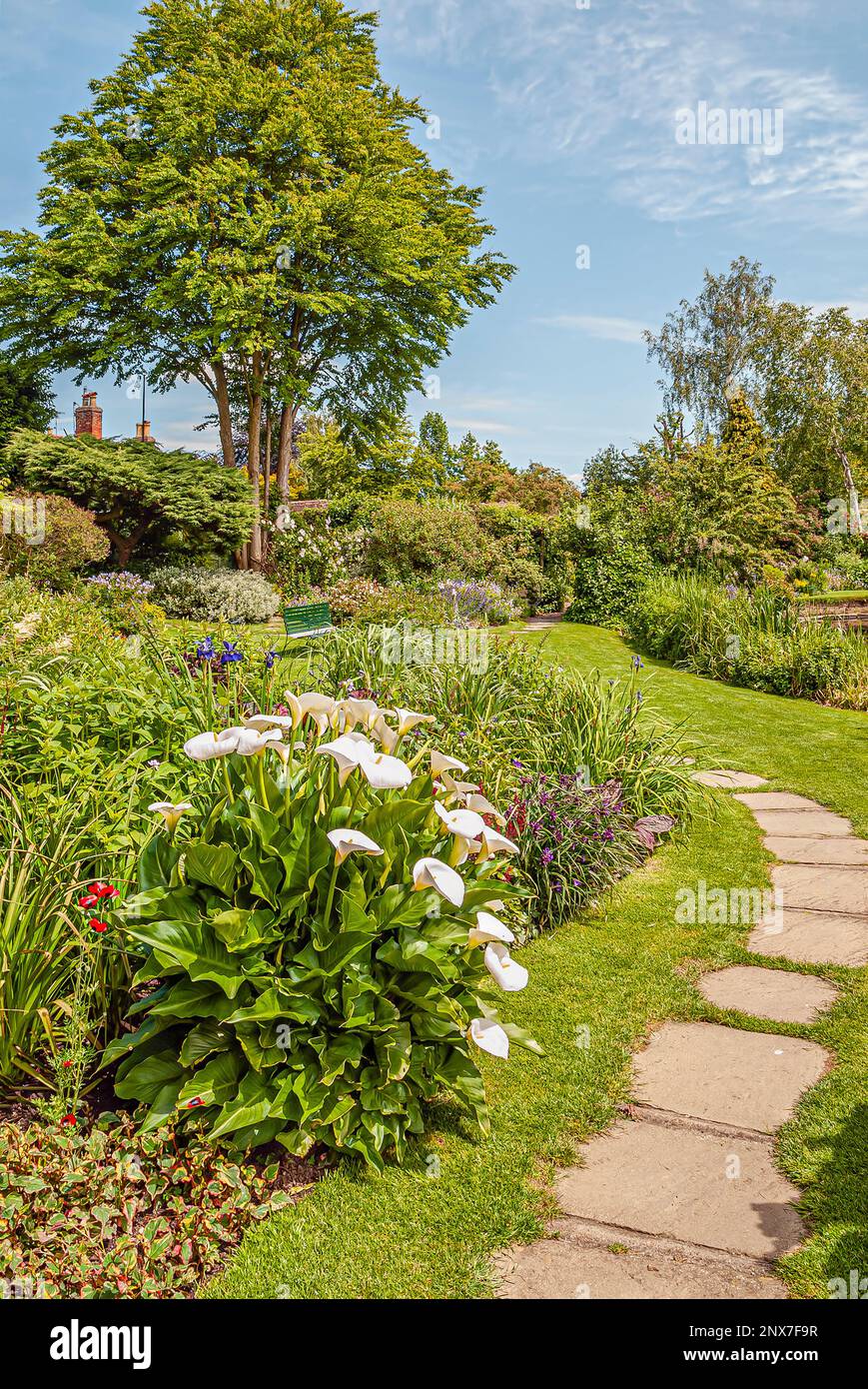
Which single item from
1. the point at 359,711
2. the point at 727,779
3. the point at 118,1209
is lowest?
the point at 118,1209

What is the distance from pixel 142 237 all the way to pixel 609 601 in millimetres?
11952

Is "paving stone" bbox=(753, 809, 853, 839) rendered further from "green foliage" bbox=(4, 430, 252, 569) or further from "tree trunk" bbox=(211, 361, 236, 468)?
"tree trunk" bbox=(211, 361, 236, 468)

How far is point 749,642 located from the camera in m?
11.0

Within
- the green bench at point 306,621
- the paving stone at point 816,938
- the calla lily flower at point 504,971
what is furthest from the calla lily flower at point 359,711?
the green bench at point 306,621

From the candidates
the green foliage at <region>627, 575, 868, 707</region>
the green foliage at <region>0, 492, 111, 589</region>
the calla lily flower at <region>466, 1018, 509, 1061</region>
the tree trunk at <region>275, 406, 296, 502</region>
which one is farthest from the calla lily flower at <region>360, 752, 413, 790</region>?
the tree trunk at <region>275, 406, 296, 502</region>

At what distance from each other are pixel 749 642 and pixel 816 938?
7.63 metres

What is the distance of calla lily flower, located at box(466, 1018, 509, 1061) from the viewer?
2348mm

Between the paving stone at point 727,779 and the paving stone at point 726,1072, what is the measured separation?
10.7 feet

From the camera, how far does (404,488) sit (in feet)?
86.7

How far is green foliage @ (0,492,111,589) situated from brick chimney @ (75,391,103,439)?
10.9 meters

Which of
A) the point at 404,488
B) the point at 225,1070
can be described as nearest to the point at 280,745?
the point at 225,1070

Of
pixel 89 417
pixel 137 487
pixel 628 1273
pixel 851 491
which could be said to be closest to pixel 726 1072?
pixel 628 1273

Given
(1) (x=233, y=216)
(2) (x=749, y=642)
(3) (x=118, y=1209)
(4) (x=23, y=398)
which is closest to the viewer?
(3) (x=118, y=1209)

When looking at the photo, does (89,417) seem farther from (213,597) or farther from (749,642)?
(749,642)
